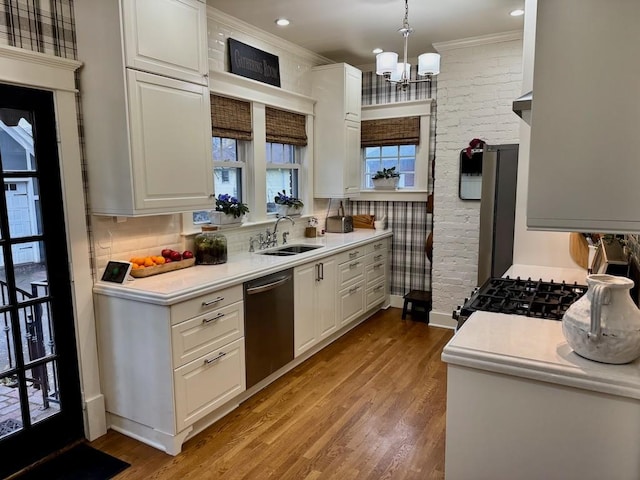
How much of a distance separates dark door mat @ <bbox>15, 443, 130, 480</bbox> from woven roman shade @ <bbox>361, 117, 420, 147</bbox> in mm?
3867

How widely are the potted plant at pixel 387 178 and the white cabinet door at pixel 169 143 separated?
2.54m

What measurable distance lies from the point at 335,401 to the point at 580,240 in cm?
197

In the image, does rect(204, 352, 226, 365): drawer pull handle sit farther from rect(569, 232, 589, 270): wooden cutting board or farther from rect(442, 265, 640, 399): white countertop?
rect(569, 232, 589, 270): wooden cutting board

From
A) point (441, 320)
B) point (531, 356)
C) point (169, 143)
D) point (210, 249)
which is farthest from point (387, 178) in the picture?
point (531, 356)

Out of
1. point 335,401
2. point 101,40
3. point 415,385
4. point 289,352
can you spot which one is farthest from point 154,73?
point 415,385

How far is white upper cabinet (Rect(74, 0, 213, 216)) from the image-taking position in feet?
7.91

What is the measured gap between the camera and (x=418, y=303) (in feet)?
15.6

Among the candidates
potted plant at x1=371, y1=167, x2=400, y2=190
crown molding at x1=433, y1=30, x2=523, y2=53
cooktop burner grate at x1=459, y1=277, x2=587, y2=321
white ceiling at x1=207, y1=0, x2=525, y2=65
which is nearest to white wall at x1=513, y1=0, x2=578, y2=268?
cooktop burner grate at x1=459, y1=277, x2=587, y2=321

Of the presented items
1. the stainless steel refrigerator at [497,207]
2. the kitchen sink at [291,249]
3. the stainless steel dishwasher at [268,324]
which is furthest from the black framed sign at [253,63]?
the stainless steel refrigerator at [497,207]

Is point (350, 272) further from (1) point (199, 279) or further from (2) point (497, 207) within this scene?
(1) point (199, 279)

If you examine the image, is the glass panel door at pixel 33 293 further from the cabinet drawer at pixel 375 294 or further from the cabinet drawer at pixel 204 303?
the cabinet drawer at pixel 375 294

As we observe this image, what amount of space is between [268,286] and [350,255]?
1.34m

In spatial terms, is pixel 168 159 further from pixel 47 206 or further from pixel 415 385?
pixel 415 385

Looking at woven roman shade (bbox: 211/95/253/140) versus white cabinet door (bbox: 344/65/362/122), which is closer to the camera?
woven roman shade (bbox: 211/95/253/140)
